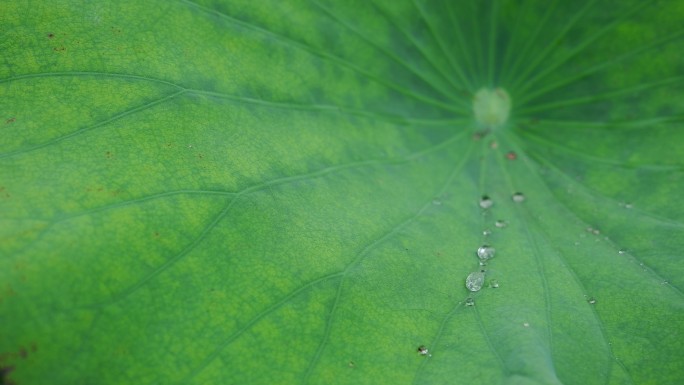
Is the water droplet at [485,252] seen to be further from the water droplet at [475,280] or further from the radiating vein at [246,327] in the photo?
the radiating vein at [246,327]

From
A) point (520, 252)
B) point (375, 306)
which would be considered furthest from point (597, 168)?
point (375, 306)

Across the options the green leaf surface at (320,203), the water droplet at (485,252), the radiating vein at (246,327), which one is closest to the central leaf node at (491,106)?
the green leaf surface at (320,203)

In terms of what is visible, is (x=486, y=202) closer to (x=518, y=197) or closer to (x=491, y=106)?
(x=518, y=197)

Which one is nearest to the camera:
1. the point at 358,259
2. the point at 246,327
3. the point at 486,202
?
the point at 246,327

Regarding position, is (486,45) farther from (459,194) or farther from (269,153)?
(269,153)

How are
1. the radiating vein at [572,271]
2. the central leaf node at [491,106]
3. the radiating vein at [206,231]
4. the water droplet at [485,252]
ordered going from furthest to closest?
the central leaf node at [491,106] < the water droplet at [485,252] < the radiating vein at [572,271] < the radiating vein at [206,231]

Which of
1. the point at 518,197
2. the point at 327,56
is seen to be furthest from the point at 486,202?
the point at 327,56
